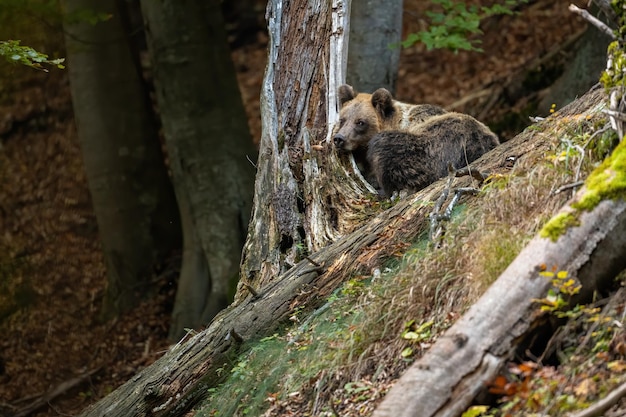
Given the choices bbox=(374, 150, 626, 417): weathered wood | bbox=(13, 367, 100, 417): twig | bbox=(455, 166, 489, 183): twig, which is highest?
bbox=(455, 166, 489, 183): twig

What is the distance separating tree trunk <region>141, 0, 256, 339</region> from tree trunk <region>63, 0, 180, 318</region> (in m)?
1.11

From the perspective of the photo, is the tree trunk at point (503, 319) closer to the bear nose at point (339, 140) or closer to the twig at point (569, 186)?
the twig at point (569, 186)

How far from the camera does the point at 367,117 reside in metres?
8.77

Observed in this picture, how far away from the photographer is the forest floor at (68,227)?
493 inches

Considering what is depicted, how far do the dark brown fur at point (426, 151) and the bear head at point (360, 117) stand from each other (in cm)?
41

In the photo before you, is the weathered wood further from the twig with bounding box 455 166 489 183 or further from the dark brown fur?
the dark brown fur

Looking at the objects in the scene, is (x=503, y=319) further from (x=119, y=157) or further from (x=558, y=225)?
(x=119, y=157)

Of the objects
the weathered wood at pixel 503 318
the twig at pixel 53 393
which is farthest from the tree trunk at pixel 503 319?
the twig at pixel 53 393

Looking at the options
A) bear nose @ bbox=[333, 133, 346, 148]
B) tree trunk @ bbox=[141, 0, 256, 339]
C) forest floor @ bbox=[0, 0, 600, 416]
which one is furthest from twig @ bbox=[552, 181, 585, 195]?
tree trunk @ bbox=[141, 0, 256, 339]

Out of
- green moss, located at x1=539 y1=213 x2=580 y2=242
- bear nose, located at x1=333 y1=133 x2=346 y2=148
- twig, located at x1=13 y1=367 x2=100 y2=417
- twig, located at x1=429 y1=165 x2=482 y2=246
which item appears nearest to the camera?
green moss, located at x1=539 y1=213 x2=580 y2=242

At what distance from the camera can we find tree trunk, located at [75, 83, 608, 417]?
22.0ft

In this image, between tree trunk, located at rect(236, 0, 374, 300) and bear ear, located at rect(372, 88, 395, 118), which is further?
bear ear, located at rect(372, 88, 395, 118)

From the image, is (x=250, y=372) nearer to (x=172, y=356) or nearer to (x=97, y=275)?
(x=172, y=356)

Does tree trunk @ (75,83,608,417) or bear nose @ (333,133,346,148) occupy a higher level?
bear nose @ (333,133,346,148)
